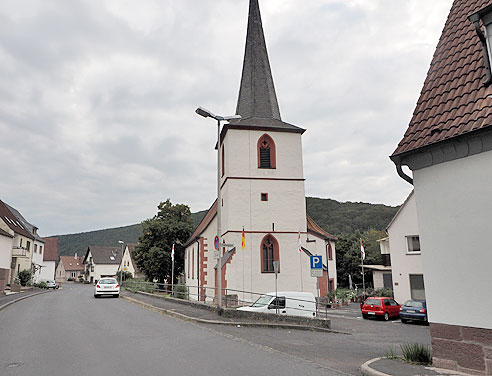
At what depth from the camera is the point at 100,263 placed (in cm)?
10069

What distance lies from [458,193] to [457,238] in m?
0.80

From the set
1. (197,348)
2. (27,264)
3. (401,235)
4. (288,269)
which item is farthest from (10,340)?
(27,264)

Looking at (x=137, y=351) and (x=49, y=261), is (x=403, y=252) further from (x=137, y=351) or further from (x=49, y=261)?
(x=49, y=261)

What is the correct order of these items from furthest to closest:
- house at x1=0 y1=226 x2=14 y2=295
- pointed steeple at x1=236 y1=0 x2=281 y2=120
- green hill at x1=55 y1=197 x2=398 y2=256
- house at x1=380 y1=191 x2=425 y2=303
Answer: green hill at x1=55 y1=197 x2=398 y2=256 → house at x1=0 y1=226 x2=14 y2=295 → house at x1=380 y1=191 x2=425 y2=303 → pointed steeple at x1=236 y1=0 x2=281 y2=120

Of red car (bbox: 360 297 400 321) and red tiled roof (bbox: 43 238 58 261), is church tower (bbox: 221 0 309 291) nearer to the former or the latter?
red car (bbox: 360 297 400 321)

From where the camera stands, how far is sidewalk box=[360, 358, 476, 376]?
684cm

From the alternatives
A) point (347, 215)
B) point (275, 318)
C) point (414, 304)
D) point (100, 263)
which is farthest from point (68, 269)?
point (275, 318)

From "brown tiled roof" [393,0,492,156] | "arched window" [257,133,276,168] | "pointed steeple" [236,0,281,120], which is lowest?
"brown tiled roof" [393,0,492,156]

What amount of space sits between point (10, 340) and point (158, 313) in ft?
25.0

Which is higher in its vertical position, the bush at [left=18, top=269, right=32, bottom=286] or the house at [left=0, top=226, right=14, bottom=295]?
the house at [left=0, top=226, right=14, bottom=295]

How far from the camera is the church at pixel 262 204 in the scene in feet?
83.9

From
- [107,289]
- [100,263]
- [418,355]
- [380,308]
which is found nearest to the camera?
[418,355]

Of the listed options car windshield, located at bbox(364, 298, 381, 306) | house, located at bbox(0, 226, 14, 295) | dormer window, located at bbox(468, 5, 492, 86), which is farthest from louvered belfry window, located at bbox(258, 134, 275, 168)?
house, located at bbox(0, 226, 14, 295)

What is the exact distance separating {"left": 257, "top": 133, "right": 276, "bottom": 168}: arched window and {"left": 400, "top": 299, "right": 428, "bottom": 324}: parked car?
11.9 metres
